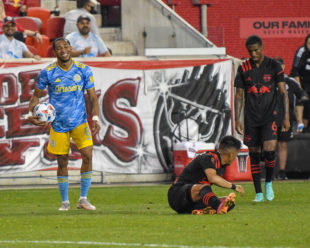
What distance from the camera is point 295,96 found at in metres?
20.0

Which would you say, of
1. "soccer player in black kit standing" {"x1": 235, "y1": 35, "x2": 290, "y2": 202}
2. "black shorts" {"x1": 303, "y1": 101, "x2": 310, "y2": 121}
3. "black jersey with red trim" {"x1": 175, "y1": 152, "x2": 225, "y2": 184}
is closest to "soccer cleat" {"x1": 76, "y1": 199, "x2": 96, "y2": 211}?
"black jersey with red trim" {"x1": 175, "y1": 152, "x2": 225, "y2": 184}

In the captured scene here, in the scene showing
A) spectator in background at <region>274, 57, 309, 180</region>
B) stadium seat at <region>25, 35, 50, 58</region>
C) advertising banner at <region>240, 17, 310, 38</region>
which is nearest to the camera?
spectator in background at <region>274, 57, 309, 180</region>

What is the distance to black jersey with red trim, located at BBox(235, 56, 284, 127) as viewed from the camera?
1359 centimetres

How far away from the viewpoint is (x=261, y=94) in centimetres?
1366

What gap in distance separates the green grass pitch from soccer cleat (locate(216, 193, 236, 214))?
147 mm

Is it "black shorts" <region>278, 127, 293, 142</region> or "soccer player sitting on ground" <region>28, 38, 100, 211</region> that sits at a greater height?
"soccer player sitting on ground" <region>28, 38, 100, 211</region>

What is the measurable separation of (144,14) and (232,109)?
3.49 metres

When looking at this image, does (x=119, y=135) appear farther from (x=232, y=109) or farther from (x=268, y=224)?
(x=268, y=224)

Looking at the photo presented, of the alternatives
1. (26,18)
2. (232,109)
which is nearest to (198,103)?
(232,109)

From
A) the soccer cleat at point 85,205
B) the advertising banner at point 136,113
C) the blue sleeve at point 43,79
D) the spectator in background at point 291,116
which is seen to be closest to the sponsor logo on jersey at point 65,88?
the blue sleeve at point 43,79

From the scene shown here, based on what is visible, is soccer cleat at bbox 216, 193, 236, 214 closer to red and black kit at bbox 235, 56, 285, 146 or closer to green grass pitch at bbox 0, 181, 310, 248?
green grass pitch at bbox 0, 181, 310, 248

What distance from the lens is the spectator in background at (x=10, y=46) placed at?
19125 mm

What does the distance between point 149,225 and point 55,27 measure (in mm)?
12062

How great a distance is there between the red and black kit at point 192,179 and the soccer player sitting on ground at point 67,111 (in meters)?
1.62
